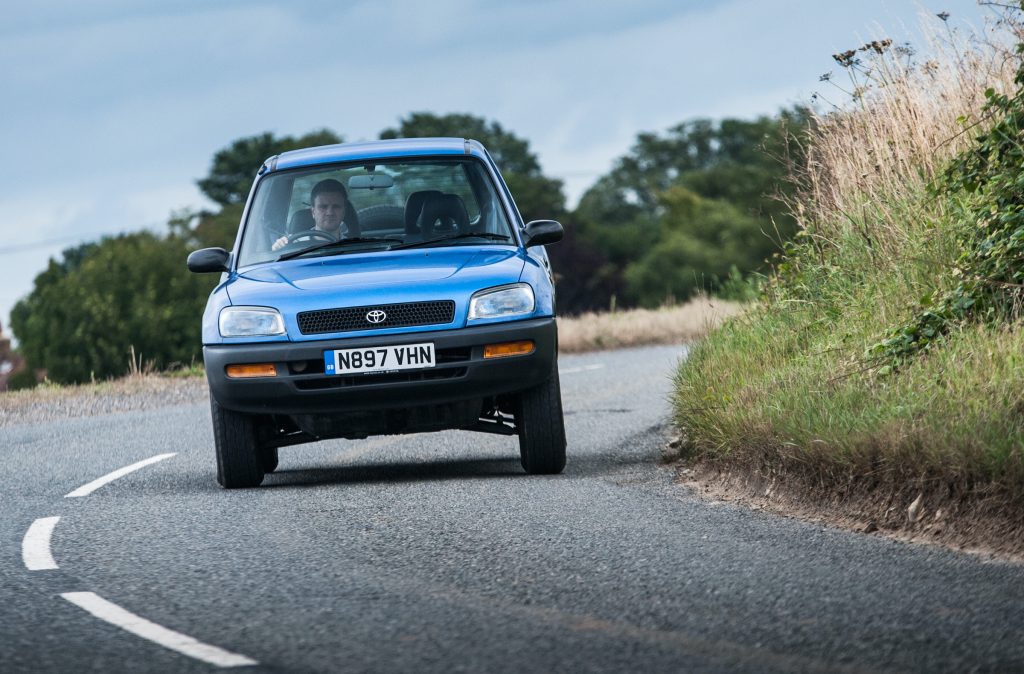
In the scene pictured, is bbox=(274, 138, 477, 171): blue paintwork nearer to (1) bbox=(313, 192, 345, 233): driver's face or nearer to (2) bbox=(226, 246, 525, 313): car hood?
(1) bbox=(313, 192, 345, 233): driver's face

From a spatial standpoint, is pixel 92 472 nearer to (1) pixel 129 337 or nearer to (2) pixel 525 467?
(2) pixel 525 467

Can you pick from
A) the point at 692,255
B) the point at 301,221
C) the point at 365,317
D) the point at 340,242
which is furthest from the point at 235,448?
the point at 692,255

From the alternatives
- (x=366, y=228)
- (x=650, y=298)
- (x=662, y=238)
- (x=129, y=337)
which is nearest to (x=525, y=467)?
(x=366, y=228)

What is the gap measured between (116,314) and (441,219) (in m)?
77.8

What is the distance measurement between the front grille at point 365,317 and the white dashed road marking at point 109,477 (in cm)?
190

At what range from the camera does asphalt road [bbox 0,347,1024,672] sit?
16.1 feet

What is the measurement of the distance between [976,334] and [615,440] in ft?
11.7

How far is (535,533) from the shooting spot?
720cm

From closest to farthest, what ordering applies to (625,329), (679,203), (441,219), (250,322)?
(250,322) → (441,219) → (625,329) → (679,203)

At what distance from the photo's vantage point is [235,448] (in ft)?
30.1

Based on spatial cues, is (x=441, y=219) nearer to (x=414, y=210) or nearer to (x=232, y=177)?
(x=414, y=210)

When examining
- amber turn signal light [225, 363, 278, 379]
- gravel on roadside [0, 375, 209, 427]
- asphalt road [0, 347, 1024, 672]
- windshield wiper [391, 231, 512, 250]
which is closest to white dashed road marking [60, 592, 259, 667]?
asphalt road [0, 347, 1024, 672]

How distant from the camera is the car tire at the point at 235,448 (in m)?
9.11

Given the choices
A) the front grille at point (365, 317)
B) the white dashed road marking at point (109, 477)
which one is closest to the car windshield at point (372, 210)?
the front grille at point (365, 317)
